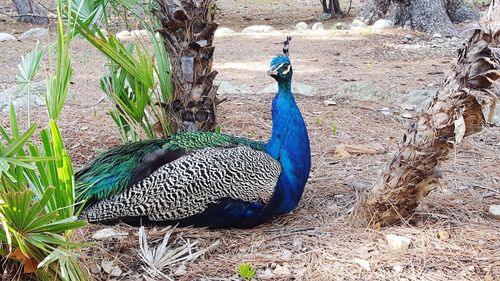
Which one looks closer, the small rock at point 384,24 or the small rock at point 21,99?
the small rock at point 21,99

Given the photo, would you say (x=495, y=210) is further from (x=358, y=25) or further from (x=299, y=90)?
(x=358, y=25)

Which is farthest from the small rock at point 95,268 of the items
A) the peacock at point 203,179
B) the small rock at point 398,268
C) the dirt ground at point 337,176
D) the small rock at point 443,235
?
the small rock at point 443,235

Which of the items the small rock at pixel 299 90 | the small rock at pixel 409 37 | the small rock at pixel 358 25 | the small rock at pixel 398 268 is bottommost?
the small rock at pixel 409 37

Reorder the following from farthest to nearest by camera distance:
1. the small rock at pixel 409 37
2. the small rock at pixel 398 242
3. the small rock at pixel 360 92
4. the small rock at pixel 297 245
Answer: the small rock at pixel 409 37 → the small rock at pixel 360 92 → the small rock at pixel 297 245 → the small rock at pixel 398 242

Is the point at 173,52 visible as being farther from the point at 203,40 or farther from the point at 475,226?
the point at 475,226

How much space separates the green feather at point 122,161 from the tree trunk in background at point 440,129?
2.66ft

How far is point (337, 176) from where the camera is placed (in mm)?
3898

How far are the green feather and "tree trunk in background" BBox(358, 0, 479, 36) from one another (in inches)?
283

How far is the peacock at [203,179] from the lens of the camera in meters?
3.01

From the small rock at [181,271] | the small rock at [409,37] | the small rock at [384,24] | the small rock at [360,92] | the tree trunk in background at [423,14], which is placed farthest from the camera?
the small rock at [384,24]

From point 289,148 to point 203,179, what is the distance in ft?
1.74

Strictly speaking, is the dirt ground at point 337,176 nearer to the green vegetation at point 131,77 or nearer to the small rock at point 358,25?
the green vegetation at point 131,77

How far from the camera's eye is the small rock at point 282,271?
8.66 feet

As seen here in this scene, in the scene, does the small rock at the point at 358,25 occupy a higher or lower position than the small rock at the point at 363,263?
lower
